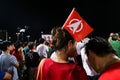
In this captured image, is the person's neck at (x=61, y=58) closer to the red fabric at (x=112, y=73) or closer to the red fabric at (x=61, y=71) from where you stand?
the red fabric at (x=61, y=71)

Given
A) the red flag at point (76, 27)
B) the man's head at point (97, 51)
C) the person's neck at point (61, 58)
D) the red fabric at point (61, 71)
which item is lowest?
the red fabric at point (61, 71)

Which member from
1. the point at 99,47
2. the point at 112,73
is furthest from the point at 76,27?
the point at 112,73

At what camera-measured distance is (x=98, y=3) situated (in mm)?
27453

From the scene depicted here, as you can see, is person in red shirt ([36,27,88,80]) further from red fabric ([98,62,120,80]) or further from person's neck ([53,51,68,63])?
red fabric ([98,62,120,80])

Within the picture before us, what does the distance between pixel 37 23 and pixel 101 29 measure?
5.56 metres

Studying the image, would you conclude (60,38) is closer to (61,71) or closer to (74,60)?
(61,71)

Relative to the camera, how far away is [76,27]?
3.21m

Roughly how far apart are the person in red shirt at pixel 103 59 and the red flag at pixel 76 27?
69 centimetres

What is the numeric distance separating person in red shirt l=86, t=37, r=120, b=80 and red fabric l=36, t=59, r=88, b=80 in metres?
0.52

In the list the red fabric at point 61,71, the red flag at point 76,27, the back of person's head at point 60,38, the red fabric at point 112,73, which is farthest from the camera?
the red flag at point 76,27

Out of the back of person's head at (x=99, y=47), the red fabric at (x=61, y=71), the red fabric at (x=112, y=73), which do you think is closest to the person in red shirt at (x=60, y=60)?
the red fabric at (x=61, y=71)

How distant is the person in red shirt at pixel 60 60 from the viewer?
114 inches

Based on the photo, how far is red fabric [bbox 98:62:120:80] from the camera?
2.05 meters

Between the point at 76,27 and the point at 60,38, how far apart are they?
0.31 m
